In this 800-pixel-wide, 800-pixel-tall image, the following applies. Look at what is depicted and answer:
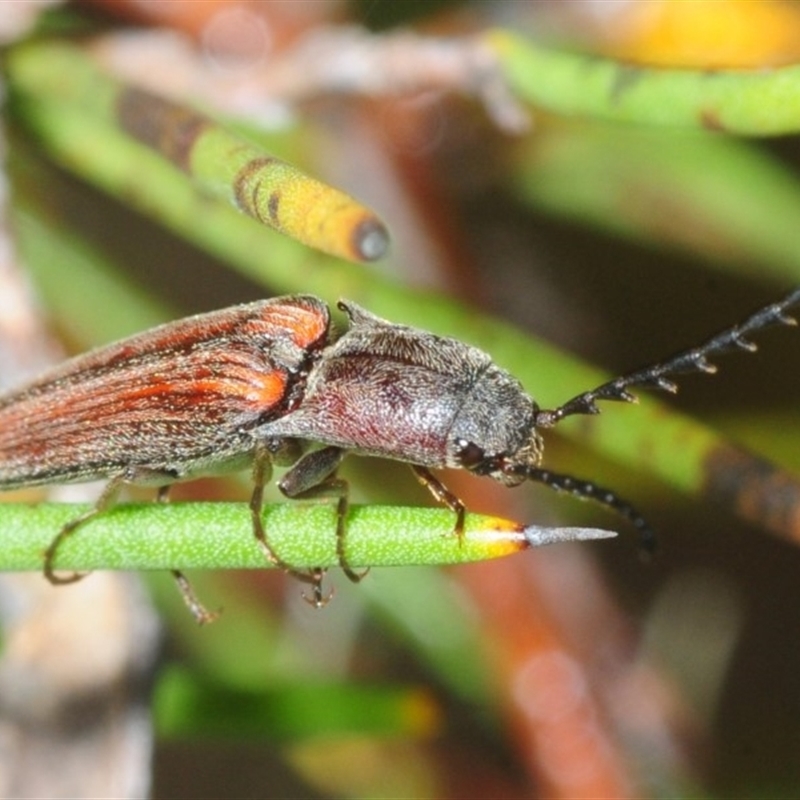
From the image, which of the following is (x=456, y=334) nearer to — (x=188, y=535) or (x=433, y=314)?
(x=433, y=314)

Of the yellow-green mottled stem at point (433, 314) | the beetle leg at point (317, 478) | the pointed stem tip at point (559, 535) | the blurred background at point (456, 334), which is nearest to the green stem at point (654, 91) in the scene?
the blurred background at point (456, 334)

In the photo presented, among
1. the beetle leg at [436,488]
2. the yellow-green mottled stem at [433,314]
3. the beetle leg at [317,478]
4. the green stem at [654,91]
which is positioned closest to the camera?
the green stem at [654,91]

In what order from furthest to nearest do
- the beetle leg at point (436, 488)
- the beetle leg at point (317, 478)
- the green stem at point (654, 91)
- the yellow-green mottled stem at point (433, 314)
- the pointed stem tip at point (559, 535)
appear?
the beetle leg at point (317, 478) < the beetle leg at point (436, 488) < the yellow-green mottled stem at point (433, 314) < the green stem at point (654, 91) < the pointed stem tip at point (559, 535)

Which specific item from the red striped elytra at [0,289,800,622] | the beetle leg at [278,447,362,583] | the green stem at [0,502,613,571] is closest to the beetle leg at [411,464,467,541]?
the red striped elytra at [0,289,800,622]

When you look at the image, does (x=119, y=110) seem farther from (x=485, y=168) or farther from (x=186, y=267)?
(x=485, y=168)

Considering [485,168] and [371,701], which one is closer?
[371,701]

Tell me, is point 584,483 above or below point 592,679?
above

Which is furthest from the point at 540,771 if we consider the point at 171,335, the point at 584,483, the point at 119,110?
the point at 119,110

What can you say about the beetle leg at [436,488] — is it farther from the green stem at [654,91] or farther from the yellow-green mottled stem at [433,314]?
the green stem at [654,91]
